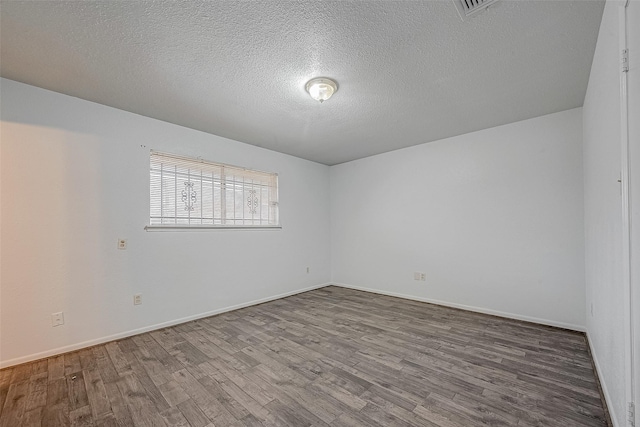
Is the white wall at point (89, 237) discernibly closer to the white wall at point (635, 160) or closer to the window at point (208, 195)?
the window at point (208, 195)

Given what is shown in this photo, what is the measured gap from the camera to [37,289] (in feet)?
7.65

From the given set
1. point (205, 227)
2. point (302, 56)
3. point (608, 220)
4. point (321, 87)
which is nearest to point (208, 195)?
point (205, 227)

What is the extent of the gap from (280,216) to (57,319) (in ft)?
9.37

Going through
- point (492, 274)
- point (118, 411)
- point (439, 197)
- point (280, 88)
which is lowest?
point (118, 411)

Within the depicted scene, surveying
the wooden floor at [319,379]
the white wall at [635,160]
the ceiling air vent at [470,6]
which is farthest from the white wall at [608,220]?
the ceiling air vent at [470,6]

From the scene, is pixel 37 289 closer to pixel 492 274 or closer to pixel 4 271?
pixel 4 271

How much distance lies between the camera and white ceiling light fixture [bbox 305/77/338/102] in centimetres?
229

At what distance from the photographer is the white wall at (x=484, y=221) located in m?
2.95

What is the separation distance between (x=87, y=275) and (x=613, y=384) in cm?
418

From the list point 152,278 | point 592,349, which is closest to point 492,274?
point 592,349

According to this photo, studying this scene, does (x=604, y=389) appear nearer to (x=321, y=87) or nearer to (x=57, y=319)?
(x=321, y=87)

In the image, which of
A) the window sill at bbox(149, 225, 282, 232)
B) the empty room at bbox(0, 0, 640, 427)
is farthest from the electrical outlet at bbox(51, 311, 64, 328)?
the window sill at bbox(149, 225, 282, 232)

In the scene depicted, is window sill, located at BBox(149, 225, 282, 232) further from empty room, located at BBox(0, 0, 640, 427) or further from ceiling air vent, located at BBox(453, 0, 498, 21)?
ceiling air vent, located at BBox(453, 0, 498, 21)

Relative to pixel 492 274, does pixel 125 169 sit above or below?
above
